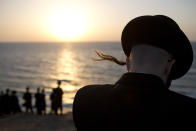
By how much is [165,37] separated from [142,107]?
0.36 m

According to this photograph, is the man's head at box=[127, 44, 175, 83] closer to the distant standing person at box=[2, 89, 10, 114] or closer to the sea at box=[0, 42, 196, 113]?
the sea at box=[0, 42, 196, 113]

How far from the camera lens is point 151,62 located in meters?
1.27

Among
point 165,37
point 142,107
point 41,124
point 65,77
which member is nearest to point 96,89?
point 142,107

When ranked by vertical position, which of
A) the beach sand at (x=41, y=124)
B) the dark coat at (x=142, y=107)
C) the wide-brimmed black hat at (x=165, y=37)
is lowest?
the beach sand at (x=41, y=124)

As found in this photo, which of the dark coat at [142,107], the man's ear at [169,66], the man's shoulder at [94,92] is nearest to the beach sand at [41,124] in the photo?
the man's shoulder at [94,92]

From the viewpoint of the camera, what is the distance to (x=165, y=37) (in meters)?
1.25

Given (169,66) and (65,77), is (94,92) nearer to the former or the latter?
(169,66)

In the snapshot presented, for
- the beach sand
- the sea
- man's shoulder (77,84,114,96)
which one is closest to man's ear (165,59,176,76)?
man's shoulder (77,84,114,96)

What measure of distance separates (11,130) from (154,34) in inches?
376

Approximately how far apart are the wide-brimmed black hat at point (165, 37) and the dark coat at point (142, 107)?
0.18m

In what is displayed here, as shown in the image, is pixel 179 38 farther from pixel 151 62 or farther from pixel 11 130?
pixel 11 130

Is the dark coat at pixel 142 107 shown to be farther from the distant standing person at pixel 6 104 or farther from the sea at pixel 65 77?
the distant standing person at pixel 6 104

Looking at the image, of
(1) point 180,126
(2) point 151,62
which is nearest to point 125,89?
(2) point 151,62

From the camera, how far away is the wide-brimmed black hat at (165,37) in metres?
1.25
